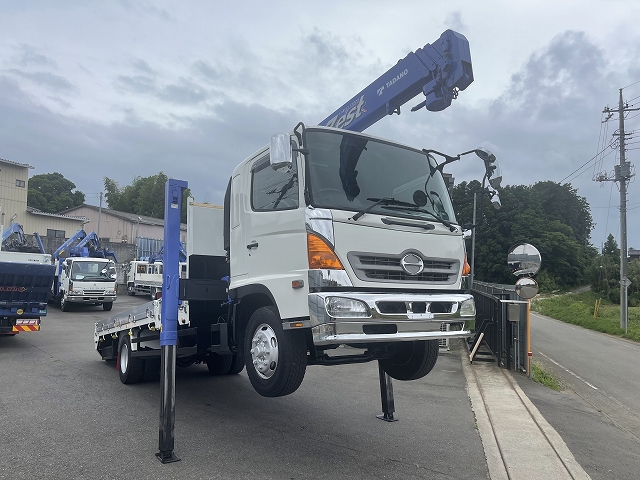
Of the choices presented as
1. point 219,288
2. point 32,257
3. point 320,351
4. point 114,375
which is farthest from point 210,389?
point 32,257

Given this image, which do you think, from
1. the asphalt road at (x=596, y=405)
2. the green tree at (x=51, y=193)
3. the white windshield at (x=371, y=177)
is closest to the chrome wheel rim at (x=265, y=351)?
the white windshield at (x=371, y=177)

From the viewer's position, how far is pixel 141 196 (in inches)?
2844

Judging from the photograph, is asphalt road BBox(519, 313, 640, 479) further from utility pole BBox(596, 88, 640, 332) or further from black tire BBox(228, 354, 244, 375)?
utility pole BBox(596, 88, 640, 332)

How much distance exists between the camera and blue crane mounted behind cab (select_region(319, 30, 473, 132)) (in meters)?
6.87

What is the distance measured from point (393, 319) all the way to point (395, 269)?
0.47m

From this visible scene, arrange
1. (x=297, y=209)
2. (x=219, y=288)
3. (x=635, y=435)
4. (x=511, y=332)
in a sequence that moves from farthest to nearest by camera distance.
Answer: (x=511, y=332) < (x=635, y=435) < (x=219, y=288) < (x=297, y=209)

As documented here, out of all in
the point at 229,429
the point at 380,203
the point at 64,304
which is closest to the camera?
the point at 380,203

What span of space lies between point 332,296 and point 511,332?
7.56 metres

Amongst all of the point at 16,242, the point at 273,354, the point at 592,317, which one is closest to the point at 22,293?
the point at 273,354

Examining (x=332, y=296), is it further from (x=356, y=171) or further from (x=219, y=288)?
(x=219, y=288)

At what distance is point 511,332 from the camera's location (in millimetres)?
10484

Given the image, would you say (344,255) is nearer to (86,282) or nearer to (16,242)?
(86,282)

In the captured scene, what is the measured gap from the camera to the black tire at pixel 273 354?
432 cm

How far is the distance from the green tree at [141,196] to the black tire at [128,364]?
58569 millimetres
